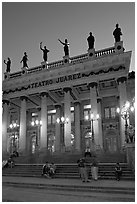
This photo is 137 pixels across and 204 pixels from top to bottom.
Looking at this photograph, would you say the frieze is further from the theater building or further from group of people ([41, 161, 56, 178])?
group of people ([41, 161, 56, 178])

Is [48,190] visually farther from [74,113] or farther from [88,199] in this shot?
[74,113]

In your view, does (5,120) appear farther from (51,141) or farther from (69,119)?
(69,119)

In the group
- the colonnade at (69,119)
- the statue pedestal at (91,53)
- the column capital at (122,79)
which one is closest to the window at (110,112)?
the colonnade at (69,119)

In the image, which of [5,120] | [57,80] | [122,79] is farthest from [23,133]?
[122,79]

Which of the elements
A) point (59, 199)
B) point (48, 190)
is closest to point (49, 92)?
point (48, 190)

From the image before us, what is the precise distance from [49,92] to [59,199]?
67.9ft

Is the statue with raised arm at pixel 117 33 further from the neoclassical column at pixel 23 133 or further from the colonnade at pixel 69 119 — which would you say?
the neoclassical column at pixel 23 133

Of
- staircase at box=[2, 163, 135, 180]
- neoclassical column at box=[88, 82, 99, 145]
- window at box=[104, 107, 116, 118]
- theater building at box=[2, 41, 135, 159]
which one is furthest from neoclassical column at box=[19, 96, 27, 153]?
window at box=[104, 107, 116, 118]

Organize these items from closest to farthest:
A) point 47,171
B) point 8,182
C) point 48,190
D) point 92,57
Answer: point 48,190, point 8,182, point 47,171, point 92,57

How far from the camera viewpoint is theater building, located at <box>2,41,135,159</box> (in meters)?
25.4

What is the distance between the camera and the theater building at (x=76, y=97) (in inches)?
999

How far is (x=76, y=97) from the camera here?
1211 inches

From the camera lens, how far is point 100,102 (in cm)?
3053

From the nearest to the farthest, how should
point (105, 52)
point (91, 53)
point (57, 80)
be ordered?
point (105, 52)
point (91, 53)
point (57, 80)
